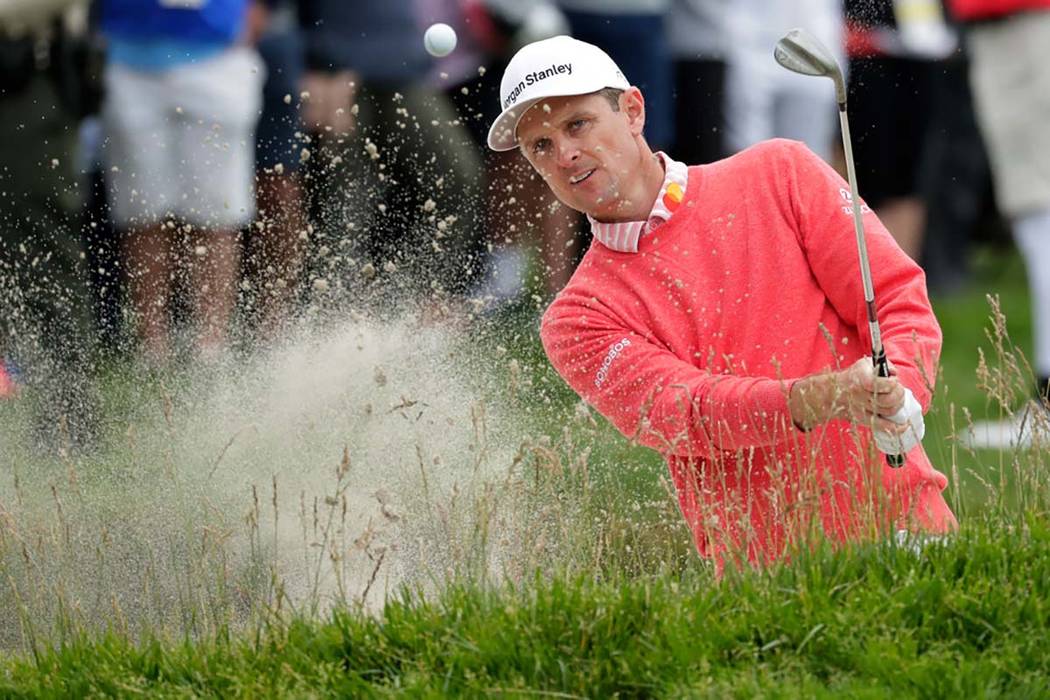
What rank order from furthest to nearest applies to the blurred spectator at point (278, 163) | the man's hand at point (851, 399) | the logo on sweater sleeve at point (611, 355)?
the blurred spectator at point (278, 163) < the logo on sweater sleeve at point (611, 355) < the man's hand at point (851, 399)

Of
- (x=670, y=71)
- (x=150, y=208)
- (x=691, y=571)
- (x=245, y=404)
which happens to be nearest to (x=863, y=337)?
(x=691, y=571)

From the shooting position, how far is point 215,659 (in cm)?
495

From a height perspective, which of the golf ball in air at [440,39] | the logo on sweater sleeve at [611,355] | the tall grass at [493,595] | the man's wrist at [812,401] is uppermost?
the golf ball in air at [440,39]

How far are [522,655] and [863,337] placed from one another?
1.48 m

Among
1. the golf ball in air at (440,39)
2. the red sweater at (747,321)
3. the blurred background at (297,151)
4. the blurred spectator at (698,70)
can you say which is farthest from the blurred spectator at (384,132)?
the red sweater at (747,321)

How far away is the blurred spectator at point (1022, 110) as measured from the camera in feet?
29.5

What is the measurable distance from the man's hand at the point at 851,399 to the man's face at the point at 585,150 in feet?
2.73

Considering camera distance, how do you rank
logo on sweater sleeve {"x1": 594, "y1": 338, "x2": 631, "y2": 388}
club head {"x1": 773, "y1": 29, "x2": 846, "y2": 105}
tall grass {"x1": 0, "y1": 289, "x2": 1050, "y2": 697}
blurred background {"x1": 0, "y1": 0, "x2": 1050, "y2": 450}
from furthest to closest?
1. blurred background {"x1": 0, "y1": 0, "x2": 1050, "y2": 450}
2. logo on sweater sleeve {"x1": 594, "y1": 338, "x2": 631, "y2": 388}
3. club head {"x1": 773, "y1": 29, "x2": 846, "y2": 105}
4. tall grass {"x1": 0, "y1": 289, "x2": 1050, "y2": 697}

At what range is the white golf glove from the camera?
5.00 metres

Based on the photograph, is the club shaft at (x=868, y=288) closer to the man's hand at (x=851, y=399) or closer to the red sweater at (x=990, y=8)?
the man's hand at (x=851, y=399)

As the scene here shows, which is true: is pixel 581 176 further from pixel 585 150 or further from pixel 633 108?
pixel 633 108

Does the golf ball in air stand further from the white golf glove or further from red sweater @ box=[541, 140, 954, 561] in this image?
the white golf glove

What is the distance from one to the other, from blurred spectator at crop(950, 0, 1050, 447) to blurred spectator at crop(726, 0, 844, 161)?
1247 mm

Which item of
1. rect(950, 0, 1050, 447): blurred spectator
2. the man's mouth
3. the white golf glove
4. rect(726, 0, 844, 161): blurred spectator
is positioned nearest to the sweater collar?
the man's mouth
